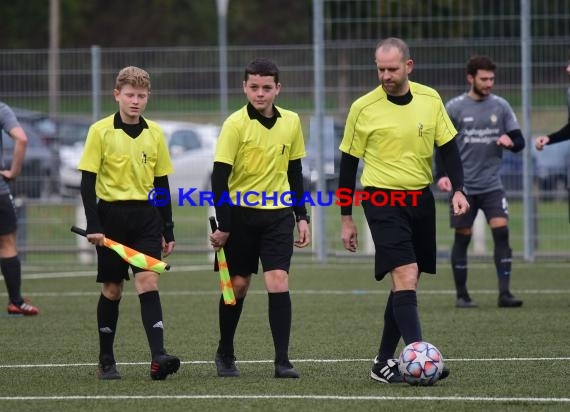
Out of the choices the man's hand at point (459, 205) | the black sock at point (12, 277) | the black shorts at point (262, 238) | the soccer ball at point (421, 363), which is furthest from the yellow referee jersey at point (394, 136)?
the black sock at point (12, 277)

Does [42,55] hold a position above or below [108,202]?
above

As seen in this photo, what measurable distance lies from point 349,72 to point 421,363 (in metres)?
11.0

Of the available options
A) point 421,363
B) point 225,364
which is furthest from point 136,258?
point 421,363

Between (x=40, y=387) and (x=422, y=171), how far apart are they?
2553mm

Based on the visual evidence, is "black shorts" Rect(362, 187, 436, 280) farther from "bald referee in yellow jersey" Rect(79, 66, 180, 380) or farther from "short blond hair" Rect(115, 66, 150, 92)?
"short blond hair" Rect(115, 66, 150, 92)

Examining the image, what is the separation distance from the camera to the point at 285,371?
8.23m

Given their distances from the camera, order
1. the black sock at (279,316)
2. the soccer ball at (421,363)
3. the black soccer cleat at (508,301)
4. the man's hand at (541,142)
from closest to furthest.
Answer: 1. the soccer ball at (421,363)
2. the black sock at (279,316)
3. the man's hand at (541,142)
4. the black soccer cleat at (508,301)

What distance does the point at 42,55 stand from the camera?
1833 centimetres

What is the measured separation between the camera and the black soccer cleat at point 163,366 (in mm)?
8117

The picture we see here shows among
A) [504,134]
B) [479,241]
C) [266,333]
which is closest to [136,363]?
[266,333]

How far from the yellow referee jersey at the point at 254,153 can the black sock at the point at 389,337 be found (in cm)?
92

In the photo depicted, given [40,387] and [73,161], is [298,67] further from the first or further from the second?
[40,387]

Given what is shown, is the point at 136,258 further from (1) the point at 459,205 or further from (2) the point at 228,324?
(1) the point at 459,205

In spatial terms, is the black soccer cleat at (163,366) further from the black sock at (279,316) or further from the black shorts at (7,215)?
the black shorts at (7,215)
